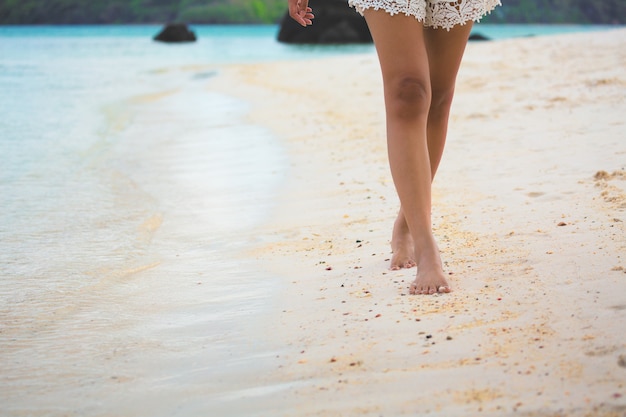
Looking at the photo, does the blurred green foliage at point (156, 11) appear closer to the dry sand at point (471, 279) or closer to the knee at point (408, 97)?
the dry sand at point (471, 279)

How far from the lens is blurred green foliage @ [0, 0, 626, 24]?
99.9m

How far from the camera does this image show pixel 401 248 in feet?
9.05

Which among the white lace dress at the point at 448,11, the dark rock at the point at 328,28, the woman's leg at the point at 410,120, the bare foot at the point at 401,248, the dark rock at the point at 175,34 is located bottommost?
the dark rock at the point at 175,34

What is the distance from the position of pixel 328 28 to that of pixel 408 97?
48.9m

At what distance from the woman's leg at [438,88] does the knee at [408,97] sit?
0.25m

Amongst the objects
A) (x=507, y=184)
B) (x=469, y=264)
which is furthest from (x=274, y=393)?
(x=507, y=184)

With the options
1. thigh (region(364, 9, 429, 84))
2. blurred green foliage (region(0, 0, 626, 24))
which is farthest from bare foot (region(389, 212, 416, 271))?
blurred green foliage (region(0, 0, 626, 24))

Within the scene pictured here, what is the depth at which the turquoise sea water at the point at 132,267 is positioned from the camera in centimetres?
198

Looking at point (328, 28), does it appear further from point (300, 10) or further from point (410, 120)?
point (410, 120)

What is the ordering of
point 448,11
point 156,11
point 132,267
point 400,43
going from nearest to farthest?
point 400,43 < point 448,11 < point 132,267 < point 156,11

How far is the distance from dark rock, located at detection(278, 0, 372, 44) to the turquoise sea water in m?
42.1

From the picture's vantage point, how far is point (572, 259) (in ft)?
8.16

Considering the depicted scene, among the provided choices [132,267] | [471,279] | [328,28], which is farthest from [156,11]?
[471,279]

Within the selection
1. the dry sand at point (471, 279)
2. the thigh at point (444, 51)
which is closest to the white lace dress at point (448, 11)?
the thigh at point (444, 51)
